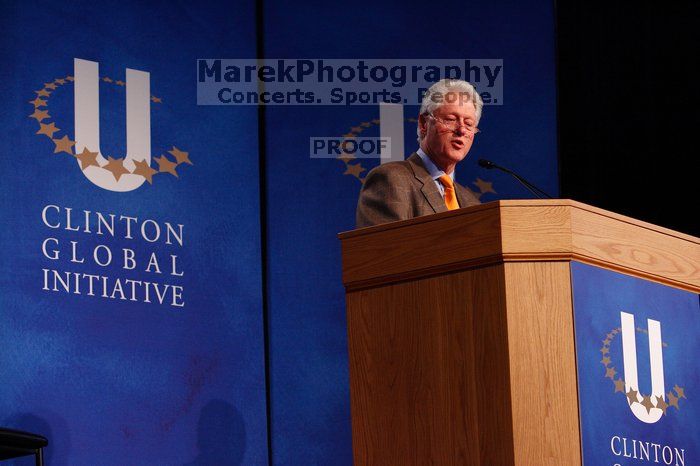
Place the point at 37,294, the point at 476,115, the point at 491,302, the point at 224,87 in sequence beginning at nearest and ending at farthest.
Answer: the point at 491,302 → the point at 476,115 → the point at 37,294 → the point at 224,87

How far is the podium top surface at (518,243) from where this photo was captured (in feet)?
8.57

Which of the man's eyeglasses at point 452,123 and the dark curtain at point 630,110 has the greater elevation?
the dark curtain at point 630,110

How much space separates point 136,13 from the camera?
4500mm

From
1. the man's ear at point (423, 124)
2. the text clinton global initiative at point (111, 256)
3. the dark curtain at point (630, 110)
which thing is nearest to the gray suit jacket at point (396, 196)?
the man's ear at point (423, 124)

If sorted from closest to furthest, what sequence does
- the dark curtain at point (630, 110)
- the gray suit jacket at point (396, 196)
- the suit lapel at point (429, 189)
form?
the gray suit jacket at point (396, 196), the suit lapel at point (429, 189), the dark curtain at point (630, 110)

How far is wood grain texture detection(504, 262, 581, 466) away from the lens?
8.29 feet

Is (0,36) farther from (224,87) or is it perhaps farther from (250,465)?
(250,465)

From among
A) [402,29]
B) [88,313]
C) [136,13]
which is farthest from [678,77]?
[88,313]

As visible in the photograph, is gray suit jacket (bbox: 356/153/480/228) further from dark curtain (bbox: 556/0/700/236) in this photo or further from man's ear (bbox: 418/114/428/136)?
dark curtain (bbox: 556/0/700/236)

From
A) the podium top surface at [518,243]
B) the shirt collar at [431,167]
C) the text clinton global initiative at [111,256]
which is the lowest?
the podium top surface at [518,243]

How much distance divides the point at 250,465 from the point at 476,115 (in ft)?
5.31

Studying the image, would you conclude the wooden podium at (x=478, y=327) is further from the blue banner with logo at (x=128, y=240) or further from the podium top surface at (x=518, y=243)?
the blue banner with logo at (x=128, y=240)

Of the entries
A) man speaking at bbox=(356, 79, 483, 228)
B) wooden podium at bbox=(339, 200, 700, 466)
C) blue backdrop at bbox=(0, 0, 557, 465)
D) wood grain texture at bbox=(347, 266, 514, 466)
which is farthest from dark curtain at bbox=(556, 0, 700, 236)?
wood grain texture at bbox=(347, 266, 514, 466)

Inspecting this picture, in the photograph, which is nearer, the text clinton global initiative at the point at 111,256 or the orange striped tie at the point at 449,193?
the orange striped tie at the point at 449,193
